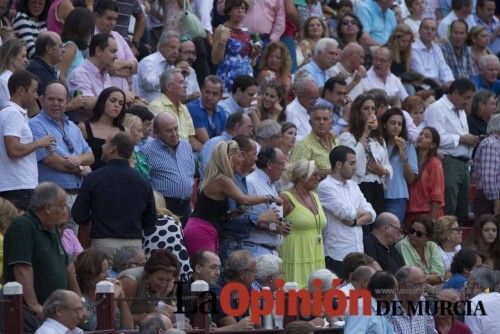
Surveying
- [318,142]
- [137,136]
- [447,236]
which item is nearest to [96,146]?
[137,136]

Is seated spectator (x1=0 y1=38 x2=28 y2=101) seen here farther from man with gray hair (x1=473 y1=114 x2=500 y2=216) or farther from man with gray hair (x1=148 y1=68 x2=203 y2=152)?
man with gray hair (x1=473 y1=114 x2=500 y2=216)

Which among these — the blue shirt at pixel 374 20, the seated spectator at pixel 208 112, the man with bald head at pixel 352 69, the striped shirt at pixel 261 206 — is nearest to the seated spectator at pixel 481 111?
the man with bald head at pixel 352 69

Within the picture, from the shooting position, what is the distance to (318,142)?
17.2m

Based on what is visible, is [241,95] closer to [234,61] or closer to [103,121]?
[234,61]

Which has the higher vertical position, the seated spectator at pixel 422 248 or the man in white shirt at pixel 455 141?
the man in white shirt at pixel 455 141

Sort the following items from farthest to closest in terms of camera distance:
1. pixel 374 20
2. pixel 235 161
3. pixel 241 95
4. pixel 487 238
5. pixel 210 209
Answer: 1. pixel 374 20
2. pixel 241 95
3. pixel 487 238
4. pixel 235 161
5. pixel 210 209

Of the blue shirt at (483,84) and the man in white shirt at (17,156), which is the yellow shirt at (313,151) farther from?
the blue shirt at (483,84)

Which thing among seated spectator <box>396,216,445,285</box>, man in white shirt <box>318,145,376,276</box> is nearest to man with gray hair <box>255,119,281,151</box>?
man in white shirt <box>318,145,376,276</box>

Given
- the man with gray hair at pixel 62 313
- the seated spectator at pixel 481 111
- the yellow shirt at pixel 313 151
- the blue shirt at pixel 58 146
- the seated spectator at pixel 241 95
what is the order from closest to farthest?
the man with gray hair at pixel 62 313 < the blue shirt at pixel 58 146 < the yellow shirt at pixel 313 151 < the seated spectator at pixel 241 95 < the seated spectator at pixel 481 111

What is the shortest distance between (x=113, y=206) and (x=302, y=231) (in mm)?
2579

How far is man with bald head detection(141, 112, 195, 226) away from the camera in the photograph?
15.3 m

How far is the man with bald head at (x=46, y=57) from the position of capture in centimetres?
1547

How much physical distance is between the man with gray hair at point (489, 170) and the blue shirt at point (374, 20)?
3.72 m

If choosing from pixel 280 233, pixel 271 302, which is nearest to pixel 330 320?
pixel 271 302
